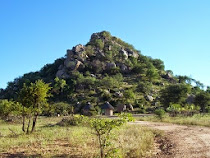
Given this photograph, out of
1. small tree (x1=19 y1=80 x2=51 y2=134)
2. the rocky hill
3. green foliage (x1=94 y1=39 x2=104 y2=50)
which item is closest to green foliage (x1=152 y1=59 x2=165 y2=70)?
the rocky hill

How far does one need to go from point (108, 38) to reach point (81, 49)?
81.6ft

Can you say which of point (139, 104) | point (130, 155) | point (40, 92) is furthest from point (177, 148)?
point (139, 104)

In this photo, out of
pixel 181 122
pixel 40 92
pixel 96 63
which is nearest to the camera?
pixel 40 92

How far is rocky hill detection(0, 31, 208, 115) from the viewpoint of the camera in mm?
49688

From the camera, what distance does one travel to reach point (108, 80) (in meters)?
60.0

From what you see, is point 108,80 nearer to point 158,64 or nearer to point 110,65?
point 110,65

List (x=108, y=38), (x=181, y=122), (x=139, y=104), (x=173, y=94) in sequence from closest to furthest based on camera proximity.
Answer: (x=181, y=122), (x=173, y=94), (x=139, y=104), (x=108, y=38)

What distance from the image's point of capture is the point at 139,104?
47.5 m

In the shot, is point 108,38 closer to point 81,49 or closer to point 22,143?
point 81,49

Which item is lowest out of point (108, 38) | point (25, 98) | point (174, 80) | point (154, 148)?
point (154, 148)

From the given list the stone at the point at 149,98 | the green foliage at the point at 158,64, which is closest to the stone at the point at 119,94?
the stone at the point at 149,98

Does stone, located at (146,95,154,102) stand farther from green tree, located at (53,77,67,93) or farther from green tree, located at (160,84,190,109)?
green tree, located at (53,77,67,93)

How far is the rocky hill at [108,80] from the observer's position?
49.7m

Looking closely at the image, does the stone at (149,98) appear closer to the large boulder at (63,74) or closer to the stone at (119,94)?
the stone at (119,94)
